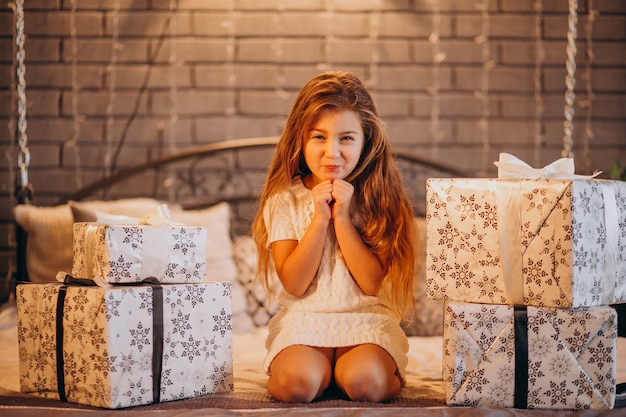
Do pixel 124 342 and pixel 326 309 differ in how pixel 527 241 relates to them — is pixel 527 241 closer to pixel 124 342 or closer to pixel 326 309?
pixel 326 309

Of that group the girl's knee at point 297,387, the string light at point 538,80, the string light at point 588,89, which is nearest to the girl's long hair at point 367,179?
the girl's knee at point 297,387

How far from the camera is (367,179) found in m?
1.96

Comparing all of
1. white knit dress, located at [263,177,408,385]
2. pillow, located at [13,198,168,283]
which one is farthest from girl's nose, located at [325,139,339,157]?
pillow, located at [13,198,168,283]

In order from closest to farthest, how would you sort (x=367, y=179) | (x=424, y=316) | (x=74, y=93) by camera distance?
1. (x=367, y=179)
2. (x=424, y=316)
3. (x=74, y=93)

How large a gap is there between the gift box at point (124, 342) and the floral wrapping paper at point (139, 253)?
32 mm

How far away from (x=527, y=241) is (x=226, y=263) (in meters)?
1.30

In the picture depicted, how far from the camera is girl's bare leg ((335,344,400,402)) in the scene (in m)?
1.71

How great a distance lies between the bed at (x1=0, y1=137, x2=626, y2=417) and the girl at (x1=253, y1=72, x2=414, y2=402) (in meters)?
0.12

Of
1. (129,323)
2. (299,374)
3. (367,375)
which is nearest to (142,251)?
(129,323)

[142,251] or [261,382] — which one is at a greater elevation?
[142,251]

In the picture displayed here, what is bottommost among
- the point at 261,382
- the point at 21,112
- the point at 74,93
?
the point at 261,382

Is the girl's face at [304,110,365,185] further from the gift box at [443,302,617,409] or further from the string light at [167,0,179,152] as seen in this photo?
the string light at [167,0,179,152]

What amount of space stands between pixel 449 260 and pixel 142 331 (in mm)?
706

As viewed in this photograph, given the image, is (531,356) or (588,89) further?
(588,89)
